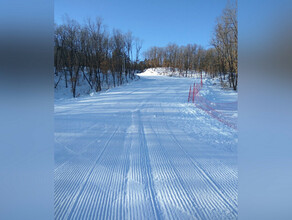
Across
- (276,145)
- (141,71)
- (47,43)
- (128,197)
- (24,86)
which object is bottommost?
(128,197)

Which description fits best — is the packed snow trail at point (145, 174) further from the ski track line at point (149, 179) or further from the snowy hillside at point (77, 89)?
the snowy hillside at point (77, 89)

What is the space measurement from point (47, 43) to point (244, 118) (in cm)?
110

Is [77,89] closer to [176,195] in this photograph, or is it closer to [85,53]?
[85,53]

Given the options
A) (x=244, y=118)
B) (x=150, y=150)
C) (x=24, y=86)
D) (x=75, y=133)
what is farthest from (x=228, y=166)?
(x=75, y=133)

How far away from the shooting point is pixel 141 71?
4712 cm

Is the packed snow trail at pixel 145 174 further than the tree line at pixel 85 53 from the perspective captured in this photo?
No

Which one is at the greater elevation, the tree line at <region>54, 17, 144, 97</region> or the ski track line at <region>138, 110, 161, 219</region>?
the tree line at <region>54, 17, 144, 97</region>

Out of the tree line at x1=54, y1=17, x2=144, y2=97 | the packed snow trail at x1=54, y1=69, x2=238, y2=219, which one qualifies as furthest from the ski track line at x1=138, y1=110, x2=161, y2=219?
the tree line at x1=54, y1=17, x2=144, y2=97

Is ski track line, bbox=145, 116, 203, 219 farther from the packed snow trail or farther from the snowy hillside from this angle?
the snowy hillside

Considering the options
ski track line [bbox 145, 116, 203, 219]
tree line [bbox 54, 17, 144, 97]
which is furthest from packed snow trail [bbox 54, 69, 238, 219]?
tree line [bbox 54, 17, 144, 97]

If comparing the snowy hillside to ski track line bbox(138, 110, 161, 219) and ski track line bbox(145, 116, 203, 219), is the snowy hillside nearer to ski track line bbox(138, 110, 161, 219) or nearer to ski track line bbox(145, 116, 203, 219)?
ski track line bbox(138, 110, 161, 219)

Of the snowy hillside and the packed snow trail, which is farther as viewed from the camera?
the snowy hillside

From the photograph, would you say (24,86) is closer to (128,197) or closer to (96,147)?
(128,197)

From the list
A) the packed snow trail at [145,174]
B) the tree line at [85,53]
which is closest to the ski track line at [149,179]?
the packed snow trail at [145,174]
